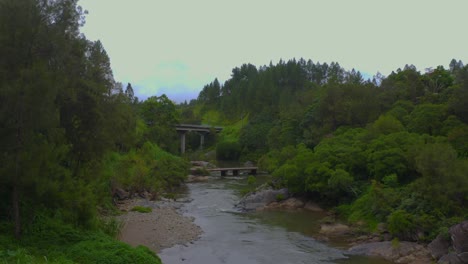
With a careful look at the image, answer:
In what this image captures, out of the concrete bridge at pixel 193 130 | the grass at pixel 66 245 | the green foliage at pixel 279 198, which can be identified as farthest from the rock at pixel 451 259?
the concrete bridge at pixel 193 130

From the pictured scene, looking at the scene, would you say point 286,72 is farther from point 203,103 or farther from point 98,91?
point 98,91

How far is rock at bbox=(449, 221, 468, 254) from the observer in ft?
69.4


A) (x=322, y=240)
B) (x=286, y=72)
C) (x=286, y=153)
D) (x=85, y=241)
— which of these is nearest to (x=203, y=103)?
(x=286, y=72)

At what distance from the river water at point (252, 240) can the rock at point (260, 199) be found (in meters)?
1.12

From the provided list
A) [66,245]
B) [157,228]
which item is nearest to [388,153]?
[157,228]

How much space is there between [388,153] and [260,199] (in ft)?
39.0

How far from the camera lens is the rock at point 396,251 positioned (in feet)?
74.3

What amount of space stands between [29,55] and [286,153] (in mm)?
31558

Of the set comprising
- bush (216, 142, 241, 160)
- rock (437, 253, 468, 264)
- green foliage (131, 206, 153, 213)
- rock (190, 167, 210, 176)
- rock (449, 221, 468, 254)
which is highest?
bush (216, 142, 241, 160)

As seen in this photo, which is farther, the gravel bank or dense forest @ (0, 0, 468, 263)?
the gravel bank

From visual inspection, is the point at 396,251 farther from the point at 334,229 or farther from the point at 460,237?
the point at 334,229

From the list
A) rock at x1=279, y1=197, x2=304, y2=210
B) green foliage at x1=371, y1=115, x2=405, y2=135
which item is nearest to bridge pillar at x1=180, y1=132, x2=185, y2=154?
rock at x1=279, y1=197, x2=304, y2=210

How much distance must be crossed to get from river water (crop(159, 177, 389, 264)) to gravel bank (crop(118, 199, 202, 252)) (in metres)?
0.79

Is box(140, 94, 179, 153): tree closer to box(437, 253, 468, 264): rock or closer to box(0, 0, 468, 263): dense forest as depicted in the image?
box(0, 0, 468, 263): dense forest
